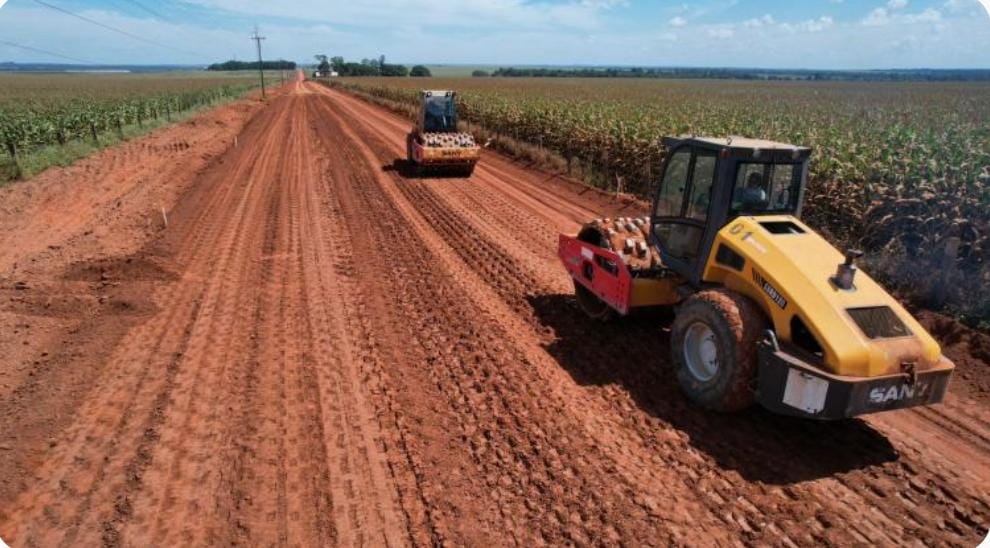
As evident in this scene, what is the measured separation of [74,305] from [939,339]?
37.6 feet

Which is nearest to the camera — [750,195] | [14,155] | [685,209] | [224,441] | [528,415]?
[224,441]

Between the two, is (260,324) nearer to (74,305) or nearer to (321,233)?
(74,305)

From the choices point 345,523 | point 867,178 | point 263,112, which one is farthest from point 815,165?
point 263,112

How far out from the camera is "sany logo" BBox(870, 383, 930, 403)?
4.66 m

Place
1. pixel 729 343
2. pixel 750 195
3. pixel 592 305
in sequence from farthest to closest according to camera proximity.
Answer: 1. pixel 592 305
2. pixel 750 195
3. pixel 729 343

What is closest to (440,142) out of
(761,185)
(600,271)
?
(600,271)

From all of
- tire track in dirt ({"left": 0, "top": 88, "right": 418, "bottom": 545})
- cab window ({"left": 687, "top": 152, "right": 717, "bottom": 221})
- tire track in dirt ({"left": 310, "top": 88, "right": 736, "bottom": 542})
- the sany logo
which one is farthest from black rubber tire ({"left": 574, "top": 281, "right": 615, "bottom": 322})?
the sany logo

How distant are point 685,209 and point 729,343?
177 cm

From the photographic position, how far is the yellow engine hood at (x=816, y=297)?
4.68 m

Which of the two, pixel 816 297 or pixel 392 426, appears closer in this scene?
pixel 816 297

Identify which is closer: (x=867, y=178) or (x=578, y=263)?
(x=578, y=263)

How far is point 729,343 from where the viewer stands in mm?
5199

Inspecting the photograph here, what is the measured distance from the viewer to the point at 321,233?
12.2 metres

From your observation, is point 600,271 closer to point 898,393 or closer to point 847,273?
point 847,273
